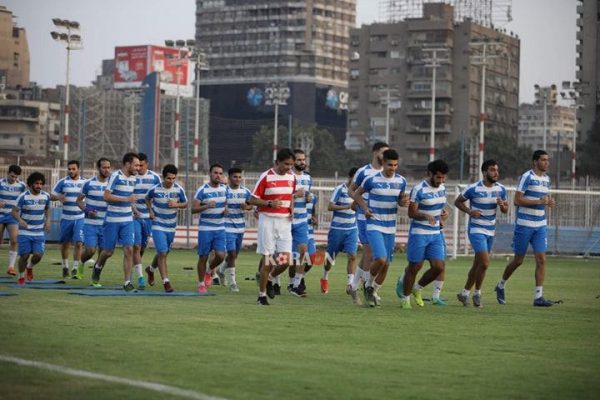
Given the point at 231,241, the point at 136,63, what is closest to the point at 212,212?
the point at 231,241

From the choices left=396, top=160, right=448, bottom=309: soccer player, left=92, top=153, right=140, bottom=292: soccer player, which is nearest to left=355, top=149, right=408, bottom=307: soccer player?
left=396, top=160, right=448, bottom=309: soccer player

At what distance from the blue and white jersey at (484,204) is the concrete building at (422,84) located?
125680 millimetres

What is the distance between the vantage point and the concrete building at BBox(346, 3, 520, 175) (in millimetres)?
155000

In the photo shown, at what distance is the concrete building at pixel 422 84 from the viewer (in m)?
155

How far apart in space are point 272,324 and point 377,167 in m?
4.83

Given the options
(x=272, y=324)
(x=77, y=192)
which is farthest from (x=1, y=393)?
(x=77, y=192)

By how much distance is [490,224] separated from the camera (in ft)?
71.7

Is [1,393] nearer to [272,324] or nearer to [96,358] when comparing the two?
[96,358]

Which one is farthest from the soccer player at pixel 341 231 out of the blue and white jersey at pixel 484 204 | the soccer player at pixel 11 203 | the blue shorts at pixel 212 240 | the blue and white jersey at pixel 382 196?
the soccer player at pixel 11 203

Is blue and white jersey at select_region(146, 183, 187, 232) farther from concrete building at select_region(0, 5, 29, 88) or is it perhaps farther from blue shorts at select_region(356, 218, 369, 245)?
concrete building at select_region(0, 5, 29, 88)

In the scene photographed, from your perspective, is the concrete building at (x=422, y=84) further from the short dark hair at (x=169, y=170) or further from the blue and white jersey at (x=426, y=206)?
the blue and white jersey at (x=426, y=206)

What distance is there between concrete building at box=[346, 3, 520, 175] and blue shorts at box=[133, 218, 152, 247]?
123 m

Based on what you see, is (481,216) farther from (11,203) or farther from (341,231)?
(11,203)

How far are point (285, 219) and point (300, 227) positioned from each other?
303 cm
